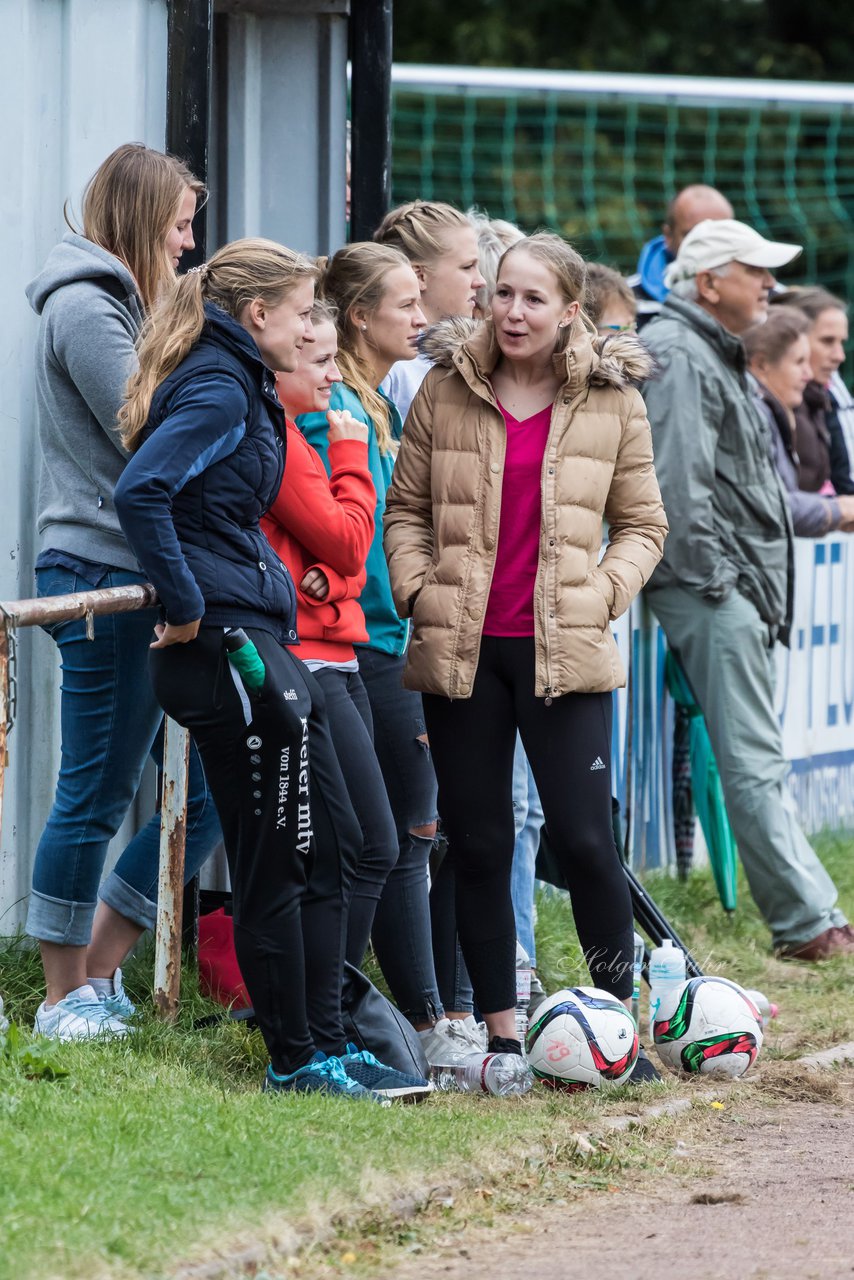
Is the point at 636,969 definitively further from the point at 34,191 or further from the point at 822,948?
the point at 34,191

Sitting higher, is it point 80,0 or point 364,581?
point 80,0

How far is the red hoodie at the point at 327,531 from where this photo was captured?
470 cm

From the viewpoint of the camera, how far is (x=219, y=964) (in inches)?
211

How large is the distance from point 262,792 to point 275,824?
78 millimetres

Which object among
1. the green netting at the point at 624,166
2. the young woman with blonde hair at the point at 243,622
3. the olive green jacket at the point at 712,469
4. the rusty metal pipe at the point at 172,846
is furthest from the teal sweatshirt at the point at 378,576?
the green netting at the point at 624,166

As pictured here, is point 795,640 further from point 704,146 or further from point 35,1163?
point 704,146

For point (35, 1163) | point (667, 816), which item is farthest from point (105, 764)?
point (667, 816)

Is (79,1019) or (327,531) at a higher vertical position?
(327,531)

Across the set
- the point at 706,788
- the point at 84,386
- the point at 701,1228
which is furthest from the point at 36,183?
the point at 706,788

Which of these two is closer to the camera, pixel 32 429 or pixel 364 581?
pixel 364 581

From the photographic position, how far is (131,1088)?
4.41m

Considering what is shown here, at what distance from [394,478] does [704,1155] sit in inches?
73.8

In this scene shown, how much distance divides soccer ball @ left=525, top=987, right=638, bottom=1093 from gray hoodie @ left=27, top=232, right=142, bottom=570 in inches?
60.6

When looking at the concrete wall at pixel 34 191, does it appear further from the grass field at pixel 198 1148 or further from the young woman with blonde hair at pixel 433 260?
the young woman with blonde hair at pixel 433 260
